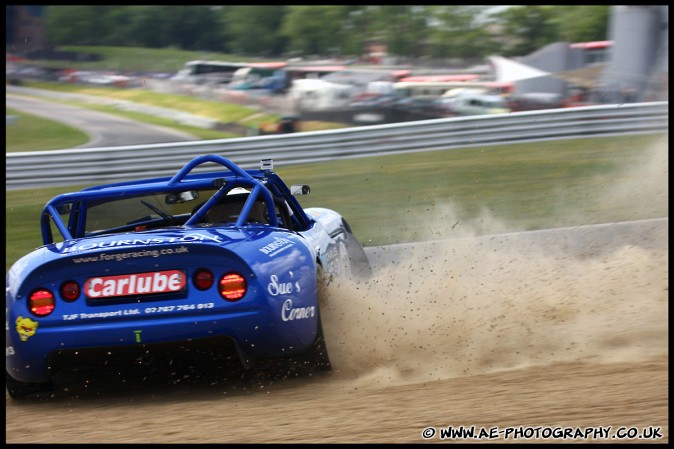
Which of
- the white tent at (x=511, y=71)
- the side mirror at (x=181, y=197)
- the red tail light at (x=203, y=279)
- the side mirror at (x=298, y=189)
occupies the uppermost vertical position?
the white tent at (x=511, y=71)

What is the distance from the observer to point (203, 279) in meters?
4.79

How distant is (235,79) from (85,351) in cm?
1336

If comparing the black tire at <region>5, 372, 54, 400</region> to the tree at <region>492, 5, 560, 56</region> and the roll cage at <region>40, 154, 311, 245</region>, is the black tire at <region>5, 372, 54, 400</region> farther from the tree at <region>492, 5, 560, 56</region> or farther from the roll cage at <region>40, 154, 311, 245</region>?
the tree at <region>492, 5, 560, 56</region>

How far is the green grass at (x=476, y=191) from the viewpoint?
1148cm

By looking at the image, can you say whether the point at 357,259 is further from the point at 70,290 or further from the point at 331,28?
the point at 331,28

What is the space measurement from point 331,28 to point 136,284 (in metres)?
16.0

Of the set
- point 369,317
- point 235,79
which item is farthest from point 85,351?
point 235,79

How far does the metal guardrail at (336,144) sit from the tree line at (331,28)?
5321mm

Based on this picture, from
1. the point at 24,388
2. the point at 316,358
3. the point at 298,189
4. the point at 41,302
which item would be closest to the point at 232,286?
the point at 316,358

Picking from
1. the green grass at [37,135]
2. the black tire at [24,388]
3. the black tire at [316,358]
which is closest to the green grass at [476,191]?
the green grass at [37,135]

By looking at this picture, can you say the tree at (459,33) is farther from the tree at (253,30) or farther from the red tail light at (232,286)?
the red tail light at (232,286)

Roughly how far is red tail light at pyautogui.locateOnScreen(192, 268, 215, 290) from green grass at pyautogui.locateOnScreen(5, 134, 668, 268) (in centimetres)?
615

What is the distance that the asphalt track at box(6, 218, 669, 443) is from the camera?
3.96 m

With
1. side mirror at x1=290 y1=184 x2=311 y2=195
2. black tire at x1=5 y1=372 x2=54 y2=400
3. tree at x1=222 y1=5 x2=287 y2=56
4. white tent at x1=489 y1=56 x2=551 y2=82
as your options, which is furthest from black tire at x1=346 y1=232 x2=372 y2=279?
tree at x1=222 y1=5 x2=287 y2=56
